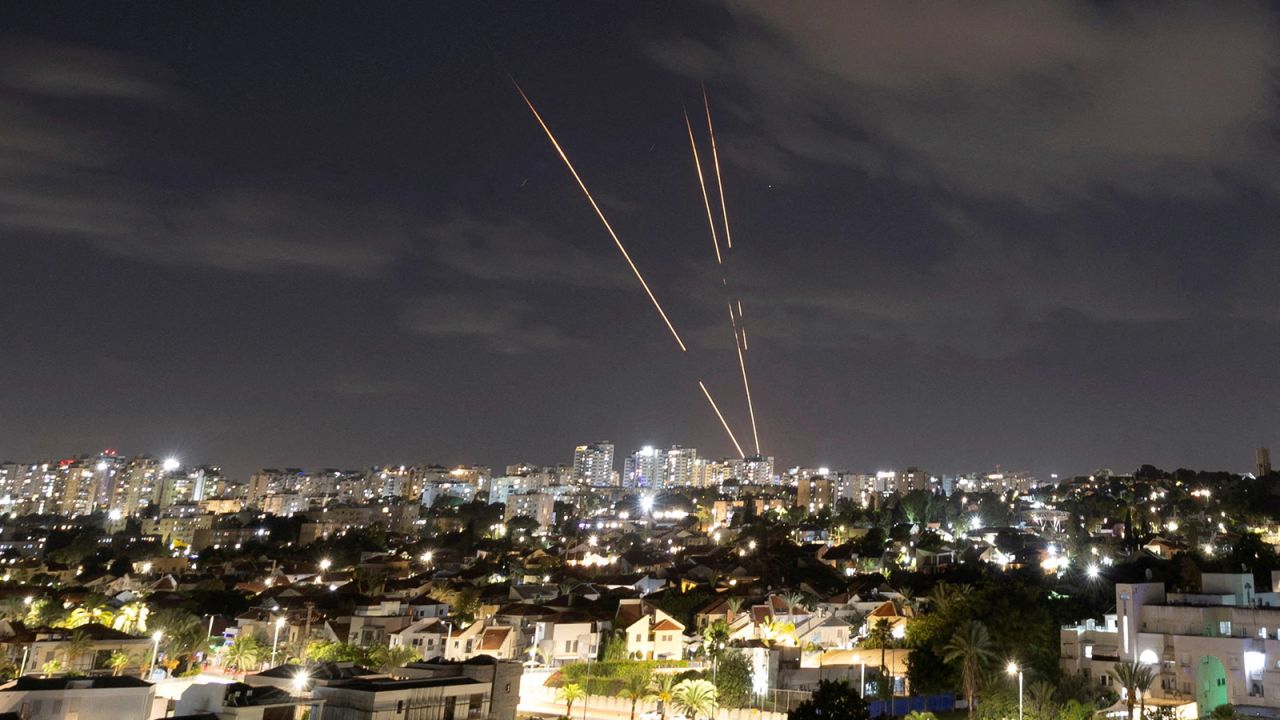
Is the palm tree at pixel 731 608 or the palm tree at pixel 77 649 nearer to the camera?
the palm tree at pixel 77 649

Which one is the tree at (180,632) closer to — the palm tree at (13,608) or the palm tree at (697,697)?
the palm tree at (13,608)

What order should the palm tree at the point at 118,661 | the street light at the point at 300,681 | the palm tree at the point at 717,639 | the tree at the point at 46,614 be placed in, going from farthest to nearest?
the tree at the point at 46,614 < the palm tree at the point at 118,661 < the palm tree at the point at 717,639 < the street light at the point at 300,681

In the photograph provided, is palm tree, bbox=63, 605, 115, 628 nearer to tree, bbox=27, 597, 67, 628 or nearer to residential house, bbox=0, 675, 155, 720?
tree, bbox=27, 597, 67, 628

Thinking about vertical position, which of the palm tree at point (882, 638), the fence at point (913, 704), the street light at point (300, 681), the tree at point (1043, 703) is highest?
the palm tree at point (882, 638)

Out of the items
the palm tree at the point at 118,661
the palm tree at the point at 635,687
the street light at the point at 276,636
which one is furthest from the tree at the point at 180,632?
the palm tree at the point at 635,687

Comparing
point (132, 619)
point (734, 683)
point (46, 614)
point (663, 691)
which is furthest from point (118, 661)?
point (734, 683)

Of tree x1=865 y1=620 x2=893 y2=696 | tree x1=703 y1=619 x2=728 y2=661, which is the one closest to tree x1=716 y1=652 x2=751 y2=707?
tree x1=703 y1=619 x2=728 y2=661

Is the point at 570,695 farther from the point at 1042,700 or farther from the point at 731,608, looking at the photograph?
the point at 731,608
